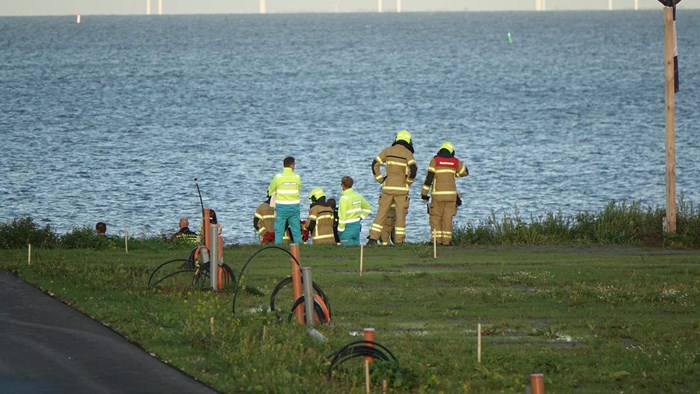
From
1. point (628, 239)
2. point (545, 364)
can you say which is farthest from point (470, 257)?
point (545, 364)

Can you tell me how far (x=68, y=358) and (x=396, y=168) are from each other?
11.4 metres

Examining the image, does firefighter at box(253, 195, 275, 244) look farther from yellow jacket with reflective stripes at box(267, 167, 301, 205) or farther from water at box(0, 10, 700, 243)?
water at box(0, 10, 700, 243)

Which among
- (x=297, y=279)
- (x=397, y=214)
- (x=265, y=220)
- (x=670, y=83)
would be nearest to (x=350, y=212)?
(x=397, y=214)

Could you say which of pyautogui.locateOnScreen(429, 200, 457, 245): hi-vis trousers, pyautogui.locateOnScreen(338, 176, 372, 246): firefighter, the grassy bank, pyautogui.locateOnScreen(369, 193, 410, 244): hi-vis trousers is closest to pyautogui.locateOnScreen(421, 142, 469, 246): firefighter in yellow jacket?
pyautogui.locateOnScreen(429, 200, 457, 245): hi-vis trousers

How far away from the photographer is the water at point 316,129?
50.4 meters

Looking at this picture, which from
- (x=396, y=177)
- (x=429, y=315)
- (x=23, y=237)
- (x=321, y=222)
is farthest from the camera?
(x=321, y=222)

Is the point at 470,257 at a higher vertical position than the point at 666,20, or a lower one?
lower

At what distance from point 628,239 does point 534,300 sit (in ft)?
21.8

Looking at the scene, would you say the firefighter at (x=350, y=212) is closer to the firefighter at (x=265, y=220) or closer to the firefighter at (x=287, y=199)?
the firefighter at (x=287, y=199)

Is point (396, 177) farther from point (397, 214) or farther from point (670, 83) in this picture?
point (670, 83)

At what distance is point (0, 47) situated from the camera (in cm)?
18138

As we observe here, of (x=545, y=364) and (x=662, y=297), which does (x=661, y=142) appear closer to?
(x=662, y=297)

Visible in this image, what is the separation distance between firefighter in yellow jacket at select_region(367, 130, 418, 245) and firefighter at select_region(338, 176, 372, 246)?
32 centimetres

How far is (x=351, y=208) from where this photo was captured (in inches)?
1051
